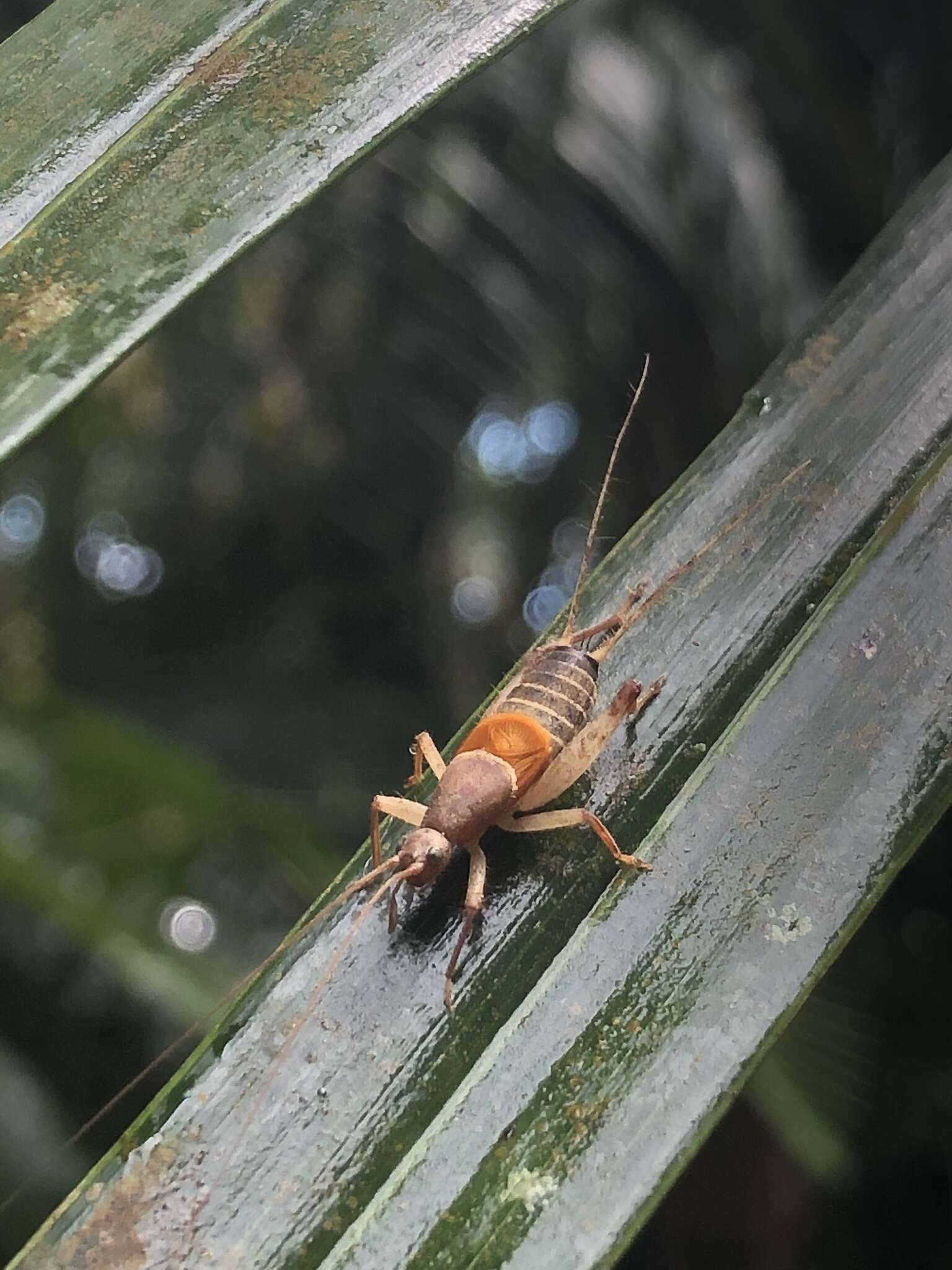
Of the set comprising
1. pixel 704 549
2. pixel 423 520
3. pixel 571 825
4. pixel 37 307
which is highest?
pixel 37 307

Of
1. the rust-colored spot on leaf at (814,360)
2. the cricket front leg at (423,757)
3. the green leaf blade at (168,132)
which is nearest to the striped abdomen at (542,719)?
the cricket front leg at (423,757)

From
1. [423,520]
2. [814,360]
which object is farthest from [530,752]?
[423,520]

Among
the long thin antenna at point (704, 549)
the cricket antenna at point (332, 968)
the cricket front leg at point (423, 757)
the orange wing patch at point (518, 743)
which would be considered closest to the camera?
the cricket antenna at point (332, 968)

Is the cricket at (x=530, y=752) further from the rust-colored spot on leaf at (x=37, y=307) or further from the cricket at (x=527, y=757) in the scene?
the rust-colored spot on leaf at (x=37, y=307)

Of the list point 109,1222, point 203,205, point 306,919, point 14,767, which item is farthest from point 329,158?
point 14,767

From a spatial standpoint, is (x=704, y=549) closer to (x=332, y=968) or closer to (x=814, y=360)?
(x=814, y=360)

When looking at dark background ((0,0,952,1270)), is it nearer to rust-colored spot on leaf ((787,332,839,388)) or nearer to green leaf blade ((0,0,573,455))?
green leaf blade ((0,0,573,455))
